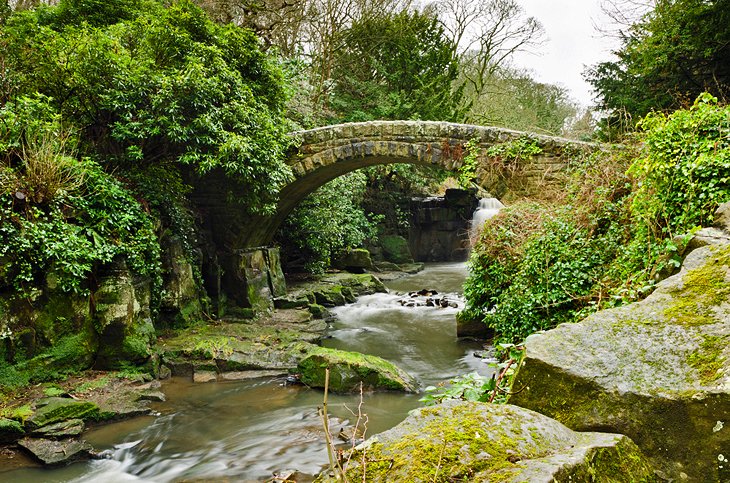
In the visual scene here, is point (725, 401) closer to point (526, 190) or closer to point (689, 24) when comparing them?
point (526, 190)

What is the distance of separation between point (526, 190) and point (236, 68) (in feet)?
20.8

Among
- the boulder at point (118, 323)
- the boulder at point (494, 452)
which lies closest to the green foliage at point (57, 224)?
the boulder at point (118, 323)

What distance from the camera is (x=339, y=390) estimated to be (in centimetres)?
617

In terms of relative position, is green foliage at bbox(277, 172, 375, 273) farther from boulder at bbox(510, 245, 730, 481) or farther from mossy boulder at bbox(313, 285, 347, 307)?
boulder at bbox(510, 245, 730, 481)

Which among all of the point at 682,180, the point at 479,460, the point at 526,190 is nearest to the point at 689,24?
the point at 526,190

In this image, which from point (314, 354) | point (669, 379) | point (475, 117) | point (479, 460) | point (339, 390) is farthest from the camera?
point (475, 117)

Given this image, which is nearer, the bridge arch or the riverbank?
the riverbank

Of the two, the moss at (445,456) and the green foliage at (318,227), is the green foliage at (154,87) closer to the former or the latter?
the green foliage at (318,227)

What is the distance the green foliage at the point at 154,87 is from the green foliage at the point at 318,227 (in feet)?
13.5

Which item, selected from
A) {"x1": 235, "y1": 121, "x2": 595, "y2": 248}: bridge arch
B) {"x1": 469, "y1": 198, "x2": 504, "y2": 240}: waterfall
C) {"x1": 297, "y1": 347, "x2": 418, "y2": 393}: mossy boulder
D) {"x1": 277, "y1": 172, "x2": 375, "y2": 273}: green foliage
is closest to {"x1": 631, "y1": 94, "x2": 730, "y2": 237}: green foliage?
{"x1": 297, "y1": 347, "x2": 418, "y2": 393}: mossy boulder

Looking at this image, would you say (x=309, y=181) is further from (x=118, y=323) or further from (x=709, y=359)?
(x=709, y=359)

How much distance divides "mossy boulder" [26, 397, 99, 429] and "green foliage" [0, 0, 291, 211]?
12.6 ft

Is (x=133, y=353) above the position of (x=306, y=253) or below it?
below

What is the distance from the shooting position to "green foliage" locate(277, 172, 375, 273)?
1295 centimetres
